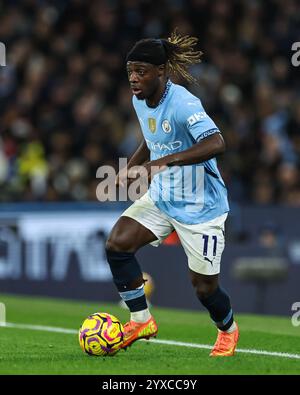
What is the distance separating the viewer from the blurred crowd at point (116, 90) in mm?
17391

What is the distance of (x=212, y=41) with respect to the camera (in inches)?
803

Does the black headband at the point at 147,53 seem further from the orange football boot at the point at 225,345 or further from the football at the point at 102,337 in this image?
the orange football boot at the point at 225,345

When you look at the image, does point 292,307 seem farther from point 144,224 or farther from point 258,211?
point 144,224

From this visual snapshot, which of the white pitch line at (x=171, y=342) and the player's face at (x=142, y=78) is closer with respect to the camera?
the player's face at (x=142, y=78)

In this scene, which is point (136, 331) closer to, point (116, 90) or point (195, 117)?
point (195, 117)

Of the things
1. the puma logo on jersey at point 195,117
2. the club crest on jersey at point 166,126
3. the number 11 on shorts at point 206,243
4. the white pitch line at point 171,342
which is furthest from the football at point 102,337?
the puma logo on jersey at point 195,117

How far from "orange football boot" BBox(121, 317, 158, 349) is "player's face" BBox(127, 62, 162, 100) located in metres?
1.76

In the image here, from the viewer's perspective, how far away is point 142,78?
26.9ft

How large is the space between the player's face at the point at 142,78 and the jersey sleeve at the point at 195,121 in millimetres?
290

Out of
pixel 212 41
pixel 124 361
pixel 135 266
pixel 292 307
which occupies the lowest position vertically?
pixel 292 307

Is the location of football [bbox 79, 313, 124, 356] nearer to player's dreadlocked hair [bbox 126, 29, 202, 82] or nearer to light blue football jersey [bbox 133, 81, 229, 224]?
light blue football jersey [bbox 133, 81, 229, 224]

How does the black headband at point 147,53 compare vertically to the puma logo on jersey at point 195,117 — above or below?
above
